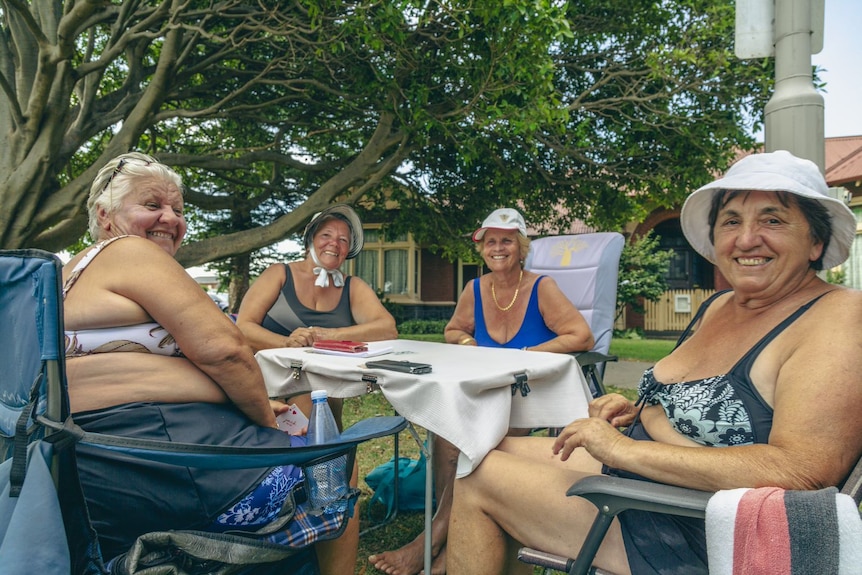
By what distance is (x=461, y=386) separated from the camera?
2021mm

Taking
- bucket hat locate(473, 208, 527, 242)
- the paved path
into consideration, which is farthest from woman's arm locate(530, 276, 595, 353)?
the paved path

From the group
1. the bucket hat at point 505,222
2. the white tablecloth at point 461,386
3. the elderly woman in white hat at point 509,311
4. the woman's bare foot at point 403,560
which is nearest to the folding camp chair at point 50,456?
the white tablecloth at point 461,386

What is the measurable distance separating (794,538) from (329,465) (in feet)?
3.75

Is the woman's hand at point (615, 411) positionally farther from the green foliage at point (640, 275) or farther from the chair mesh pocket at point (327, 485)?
the green foliage at point (640, 275)

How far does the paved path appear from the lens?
750 cm

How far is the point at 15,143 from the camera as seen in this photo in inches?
244

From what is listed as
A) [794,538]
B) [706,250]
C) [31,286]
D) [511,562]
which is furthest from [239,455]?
[706,250]

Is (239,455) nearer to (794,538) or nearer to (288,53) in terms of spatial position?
(794,538)

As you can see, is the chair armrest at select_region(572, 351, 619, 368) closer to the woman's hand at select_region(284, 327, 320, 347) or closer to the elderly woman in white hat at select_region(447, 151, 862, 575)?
the elderly woman in white hat at select_region(447, 151, 862, 575)

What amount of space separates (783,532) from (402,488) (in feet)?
8.40

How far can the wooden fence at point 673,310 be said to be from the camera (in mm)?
17016

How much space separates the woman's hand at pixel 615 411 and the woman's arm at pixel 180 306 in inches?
47.2

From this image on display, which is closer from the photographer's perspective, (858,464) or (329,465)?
(858,464)

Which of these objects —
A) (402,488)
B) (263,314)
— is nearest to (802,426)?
(402,488)
